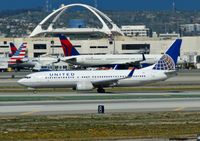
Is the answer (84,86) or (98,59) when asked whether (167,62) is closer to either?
(84,86)

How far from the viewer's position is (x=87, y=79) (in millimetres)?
90562

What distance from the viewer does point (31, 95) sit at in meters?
84.9

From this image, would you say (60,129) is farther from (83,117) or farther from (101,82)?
(101,82)

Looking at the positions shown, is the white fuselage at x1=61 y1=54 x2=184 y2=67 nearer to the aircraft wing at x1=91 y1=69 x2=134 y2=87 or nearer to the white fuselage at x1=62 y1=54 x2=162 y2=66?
the white fuselage at x1=62 y1=54 x2=162 y2=66

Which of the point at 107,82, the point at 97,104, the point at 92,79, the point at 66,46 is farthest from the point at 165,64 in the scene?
the point at 66,46

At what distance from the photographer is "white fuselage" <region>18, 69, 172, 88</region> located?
9019 centimetres

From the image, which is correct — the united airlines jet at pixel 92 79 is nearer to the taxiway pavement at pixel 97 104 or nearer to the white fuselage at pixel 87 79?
the white fuselage at pixel 87 79

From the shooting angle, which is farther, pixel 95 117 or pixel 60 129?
pixel 95 117

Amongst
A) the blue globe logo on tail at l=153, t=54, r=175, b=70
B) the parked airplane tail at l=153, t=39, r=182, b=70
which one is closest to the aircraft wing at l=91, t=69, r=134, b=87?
the blue globe logo on tail at l=153, t=54, r=175, b=70

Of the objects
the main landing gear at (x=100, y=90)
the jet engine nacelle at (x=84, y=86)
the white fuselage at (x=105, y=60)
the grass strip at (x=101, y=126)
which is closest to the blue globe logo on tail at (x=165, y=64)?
the main landing gear at (x=100, y=90)

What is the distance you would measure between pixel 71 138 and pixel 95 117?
1345 cm

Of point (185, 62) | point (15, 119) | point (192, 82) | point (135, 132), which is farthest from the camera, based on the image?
point (185, 62)

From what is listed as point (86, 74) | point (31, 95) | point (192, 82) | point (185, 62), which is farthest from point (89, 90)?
point (185, 62)

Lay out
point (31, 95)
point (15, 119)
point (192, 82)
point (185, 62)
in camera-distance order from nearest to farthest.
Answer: point (15, 119)
point (31, 95)
point (192, 82)
point (185, 62)
